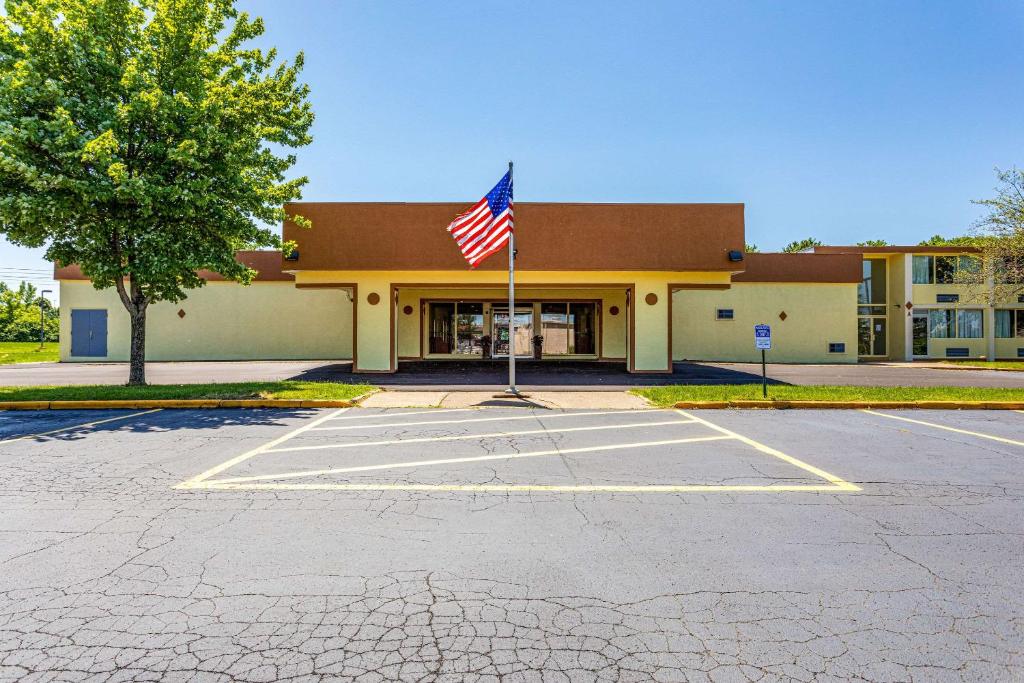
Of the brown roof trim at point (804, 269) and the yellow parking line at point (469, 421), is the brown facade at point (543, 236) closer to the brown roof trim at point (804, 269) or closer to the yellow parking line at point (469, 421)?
the yellow parking line at point (469, 421)

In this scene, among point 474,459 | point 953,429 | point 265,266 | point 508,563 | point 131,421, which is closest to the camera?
point 508,563

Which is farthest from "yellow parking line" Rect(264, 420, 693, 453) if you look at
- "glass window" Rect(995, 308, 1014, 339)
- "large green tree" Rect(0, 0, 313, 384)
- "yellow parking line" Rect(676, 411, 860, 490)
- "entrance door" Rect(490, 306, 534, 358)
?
"glass window" Rect(995, 308, 1014, 339)

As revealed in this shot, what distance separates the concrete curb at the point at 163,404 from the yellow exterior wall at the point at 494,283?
732 cm

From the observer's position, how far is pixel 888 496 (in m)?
5.71

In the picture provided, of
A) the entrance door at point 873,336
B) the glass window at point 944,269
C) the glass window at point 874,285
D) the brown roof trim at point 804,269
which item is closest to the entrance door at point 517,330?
the brown roof trim at point 804,269

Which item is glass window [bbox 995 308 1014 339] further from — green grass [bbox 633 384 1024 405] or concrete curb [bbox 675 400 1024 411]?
concrete curb [bbox 675 400 1024 411]

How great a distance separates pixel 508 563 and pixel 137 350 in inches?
593

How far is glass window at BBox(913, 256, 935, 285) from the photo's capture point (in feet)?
101

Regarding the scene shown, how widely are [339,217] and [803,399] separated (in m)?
14.3

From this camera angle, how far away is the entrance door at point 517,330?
2602 centimetres

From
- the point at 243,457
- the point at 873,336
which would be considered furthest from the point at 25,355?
the point at 873,336

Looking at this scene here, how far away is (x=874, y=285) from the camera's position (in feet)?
106

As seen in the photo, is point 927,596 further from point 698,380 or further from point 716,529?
point 698,380

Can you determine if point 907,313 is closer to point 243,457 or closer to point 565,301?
point 565,301
